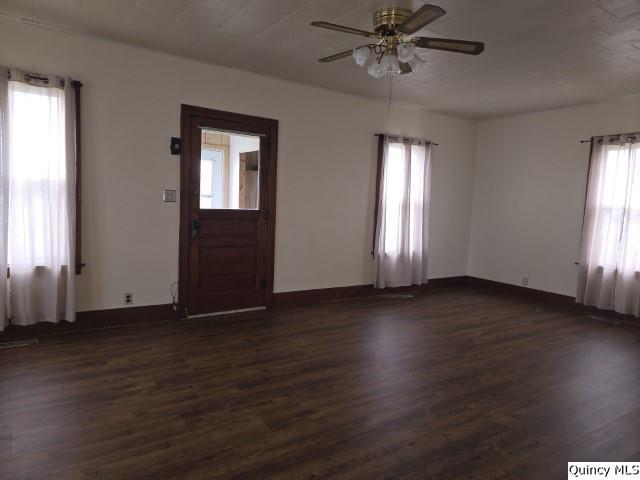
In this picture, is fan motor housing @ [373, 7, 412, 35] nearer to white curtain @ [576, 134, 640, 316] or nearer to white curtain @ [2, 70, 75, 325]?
white curtain @ [2, 70, 75, 325]

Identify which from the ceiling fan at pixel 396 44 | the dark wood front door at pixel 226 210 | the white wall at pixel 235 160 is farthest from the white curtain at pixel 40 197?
the ceiling fan at pixel 396 44

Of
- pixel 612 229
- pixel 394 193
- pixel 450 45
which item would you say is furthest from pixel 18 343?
pixel 612 229

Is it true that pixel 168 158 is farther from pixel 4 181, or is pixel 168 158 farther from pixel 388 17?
pixel 388 17

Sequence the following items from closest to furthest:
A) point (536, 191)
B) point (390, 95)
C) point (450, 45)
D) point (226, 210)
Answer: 1. point (450, 45)
2. point (226, 210)
3. point (390, 95)
4. point (536, 191)

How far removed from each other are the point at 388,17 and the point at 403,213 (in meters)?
3.29

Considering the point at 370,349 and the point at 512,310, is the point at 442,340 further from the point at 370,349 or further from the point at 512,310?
the point at 512,310

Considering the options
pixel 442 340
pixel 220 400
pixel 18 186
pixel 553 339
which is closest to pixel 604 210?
pixel 553 339

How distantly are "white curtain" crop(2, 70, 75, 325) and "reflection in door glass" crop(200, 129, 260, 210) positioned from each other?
1224 mm

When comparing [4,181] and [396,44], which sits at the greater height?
[396,44]

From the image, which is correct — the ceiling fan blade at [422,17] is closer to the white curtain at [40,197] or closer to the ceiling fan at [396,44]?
the ceiling fan at [396,44]

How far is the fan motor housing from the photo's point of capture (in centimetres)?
279

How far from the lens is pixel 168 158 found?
4188mm

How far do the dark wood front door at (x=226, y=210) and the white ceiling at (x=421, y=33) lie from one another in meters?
0.71

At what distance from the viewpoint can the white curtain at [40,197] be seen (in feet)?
11.2
